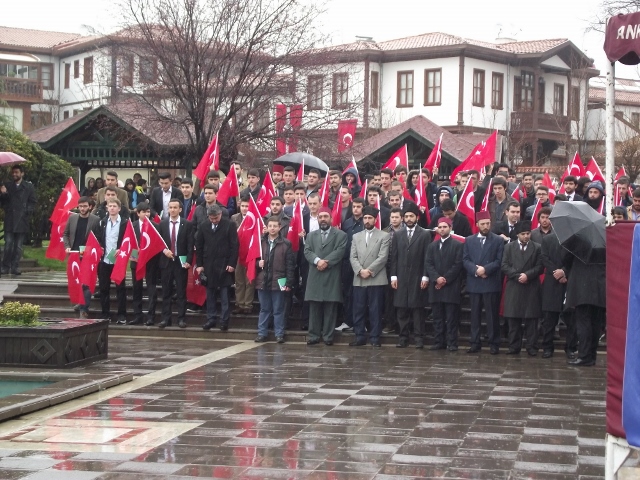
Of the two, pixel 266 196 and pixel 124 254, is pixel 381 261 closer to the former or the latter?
pixel 266 196

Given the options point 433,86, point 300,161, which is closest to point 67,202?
point 300,161

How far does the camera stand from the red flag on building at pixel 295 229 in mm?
17156

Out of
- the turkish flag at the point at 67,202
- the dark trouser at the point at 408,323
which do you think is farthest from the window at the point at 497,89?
the dark trouser at the point at 408,323

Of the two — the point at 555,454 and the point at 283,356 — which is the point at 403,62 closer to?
the point at 283,356

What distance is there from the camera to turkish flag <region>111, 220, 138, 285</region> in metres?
17.3

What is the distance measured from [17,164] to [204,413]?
13530 millimetres

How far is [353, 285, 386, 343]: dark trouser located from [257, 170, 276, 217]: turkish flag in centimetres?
248

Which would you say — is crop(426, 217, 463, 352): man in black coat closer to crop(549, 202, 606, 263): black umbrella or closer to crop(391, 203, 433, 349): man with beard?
crop(391, 203, 433, 349): man with beard

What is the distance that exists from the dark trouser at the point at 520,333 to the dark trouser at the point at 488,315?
23cm

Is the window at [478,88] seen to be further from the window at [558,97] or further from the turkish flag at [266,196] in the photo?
the turkish flag at [266,196]

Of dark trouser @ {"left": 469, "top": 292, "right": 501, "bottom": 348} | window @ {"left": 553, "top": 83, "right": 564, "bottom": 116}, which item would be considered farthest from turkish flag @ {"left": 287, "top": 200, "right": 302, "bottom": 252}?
window @ {"left": 553, "top": 83, "right": 564, "bottom": 116}

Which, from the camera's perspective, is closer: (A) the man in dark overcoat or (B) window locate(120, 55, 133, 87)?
(A) the man in dark overcoat

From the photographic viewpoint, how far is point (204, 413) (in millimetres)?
10570

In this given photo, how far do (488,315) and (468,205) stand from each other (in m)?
2.33
